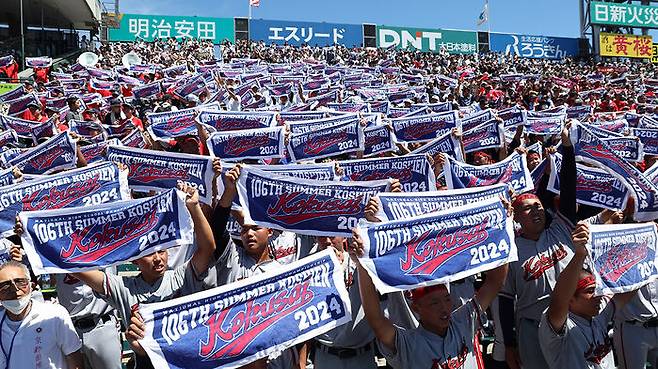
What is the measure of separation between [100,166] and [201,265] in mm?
1639

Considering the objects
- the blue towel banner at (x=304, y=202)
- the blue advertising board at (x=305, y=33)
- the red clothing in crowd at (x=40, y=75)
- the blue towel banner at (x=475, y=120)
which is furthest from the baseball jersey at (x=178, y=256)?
the blue advertising board at (x=305, y=33)

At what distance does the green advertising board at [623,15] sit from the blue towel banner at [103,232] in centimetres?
4145

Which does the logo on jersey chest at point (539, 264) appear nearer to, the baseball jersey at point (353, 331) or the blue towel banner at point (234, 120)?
the baseball jersey at point (353, 331)

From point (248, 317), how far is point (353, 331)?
0.79 m

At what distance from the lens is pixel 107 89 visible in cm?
1691

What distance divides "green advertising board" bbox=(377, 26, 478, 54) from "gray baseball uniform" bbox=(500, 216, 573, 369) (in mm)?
38440

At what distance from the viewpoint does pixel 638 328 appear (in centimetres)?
409

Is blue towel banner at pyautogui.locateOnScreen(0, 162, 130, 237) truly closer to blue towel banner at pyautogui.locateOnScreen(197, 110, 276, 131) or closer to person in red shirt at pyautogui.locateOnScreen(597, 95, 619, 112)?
blue towel banner at pyautogui.locateOnScreen(197, 110, 276, 131)

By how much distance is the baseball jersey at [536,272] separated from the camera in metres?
4.03

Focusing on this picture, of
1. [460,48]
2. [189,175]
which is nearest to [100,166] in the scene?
[189,175]

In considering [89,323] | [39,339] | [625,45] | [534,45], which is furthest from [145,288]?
[534,45]

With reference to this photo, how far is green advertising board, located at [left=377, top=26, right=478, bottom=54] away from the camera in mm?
41562

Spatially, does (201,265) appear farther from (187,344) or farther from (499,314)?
(499,314)

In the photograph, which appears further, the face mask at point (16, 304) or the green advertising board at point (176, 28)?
the green advertising board at point (176, 28)
